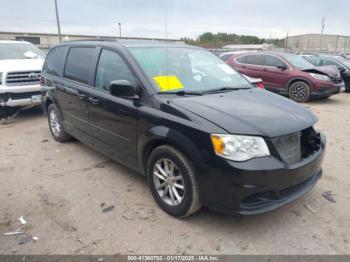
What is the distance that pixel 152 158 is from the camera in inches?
121

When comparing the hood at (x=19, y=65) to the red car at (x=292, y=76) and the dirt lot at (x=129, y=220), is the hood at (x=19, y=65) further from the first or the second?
the red car at (x=292, y=76)

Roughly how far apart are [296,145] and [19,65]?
6.84 meters

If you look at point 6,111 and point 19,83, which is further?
point 6,111

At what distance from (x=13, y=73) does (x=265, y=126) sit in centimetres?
634

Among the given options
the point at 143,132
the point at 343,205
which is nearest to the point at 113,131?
the point at 143,132

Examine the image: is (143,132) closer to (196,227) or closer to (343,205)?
(196,227)

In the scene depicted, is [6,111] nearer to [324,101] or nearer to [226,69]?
[226,69]

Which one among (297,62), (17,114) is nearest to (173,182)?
(17,114)

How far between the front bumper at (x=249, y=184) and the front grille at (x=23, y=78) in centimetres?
597

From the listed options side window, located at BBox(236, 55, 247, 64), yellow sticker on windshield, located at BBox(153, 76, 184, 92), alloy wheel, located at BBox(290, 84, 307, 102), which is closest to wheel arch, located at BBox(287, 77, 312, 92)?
alloy wheel, located at BBox(290, 84, 307, 102)

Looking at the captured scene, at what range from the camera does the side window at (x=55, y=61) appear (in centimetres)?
494

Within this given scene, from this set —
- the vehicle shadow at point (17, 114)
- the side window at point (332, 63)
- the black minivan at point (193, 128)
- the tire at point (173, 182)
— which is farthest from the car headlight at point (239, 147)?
the side window at point (332, 63)

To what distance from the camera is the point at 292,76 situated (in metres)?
9.53

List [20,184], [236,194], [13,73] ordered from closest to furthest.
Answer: [236,194] < [20,184] < [13,73]
